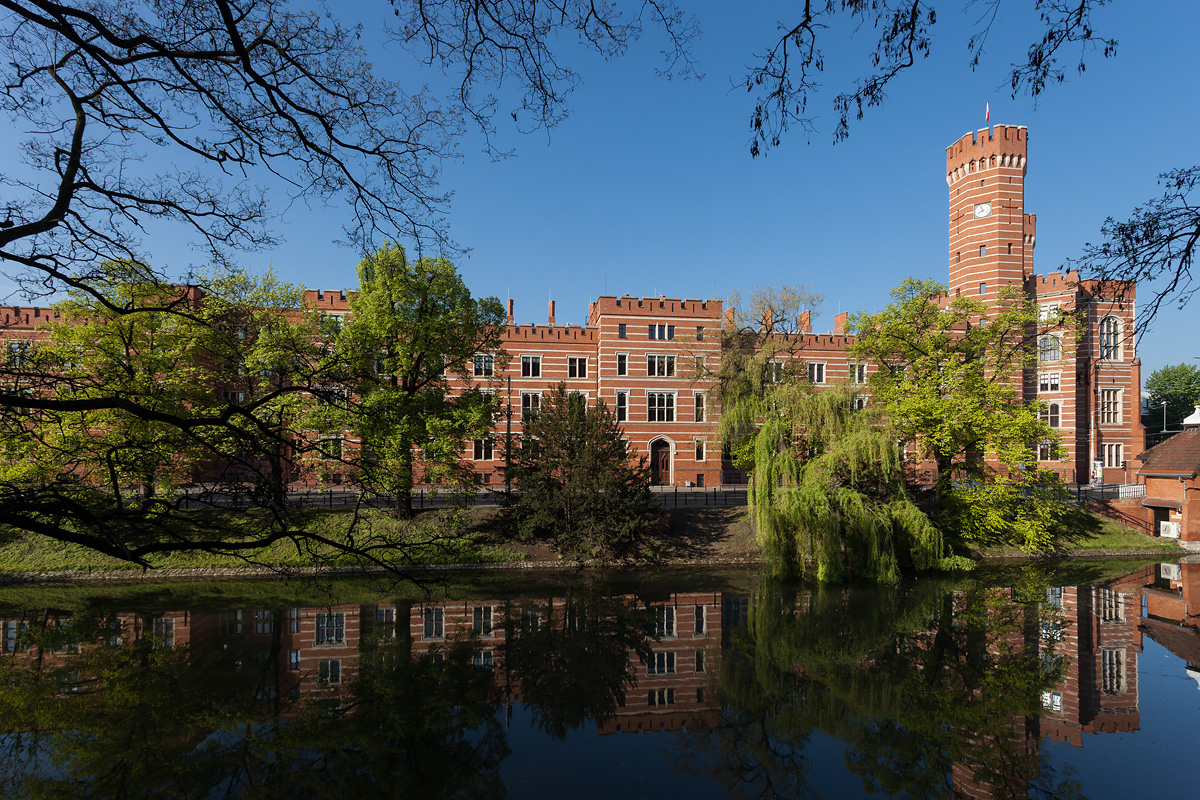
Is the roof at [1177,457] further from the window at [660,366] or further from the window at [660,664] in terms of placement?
the window at [660,664]

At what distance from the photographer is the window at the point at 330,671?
10242mm

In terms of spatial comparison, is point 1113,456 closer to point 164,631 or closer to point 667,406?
point 667,406

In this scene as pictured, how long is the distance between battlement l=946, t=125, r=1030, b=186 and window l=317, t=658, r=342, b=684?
128ft

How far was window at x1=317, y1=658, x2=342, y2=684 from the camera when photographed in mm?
10242

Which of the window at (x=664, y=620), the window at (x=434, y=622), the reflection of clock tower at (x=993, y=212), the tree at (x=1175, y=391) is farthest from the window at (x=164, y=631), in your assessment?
the tree at (x=1175, y=391)

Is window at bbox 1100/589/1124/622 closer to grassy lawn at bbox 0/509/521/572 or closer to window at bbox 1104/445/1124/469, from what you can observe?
grassy lawn at bbox 0/509/521/572

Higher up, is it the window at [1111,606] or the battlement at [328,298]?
the battlement at [328,298]

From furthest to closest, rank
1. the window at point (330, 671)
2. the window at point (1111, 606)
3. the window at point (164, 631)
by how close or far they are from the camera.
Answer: the window at point (1111, 606) → the window at point (164, 631) → the window at point (330, 671)

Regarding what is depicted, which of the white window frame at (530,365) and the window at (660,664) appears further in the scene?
the white window frame at (530,365)

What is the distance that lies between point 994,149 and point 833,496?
27101 millimetres

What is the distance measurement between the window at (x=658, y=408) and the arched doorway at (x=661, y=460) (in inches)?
49.5

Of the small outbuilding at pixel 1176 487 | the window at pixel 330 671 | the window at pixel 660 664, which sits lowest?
the window at pixel 660 664

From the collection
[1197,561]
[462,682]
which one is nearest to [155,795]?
[462,682]

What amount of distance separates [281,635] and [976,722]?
13.4 metres
